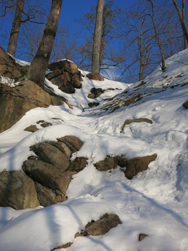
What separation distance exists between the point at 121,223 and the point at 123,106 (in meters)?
4.94

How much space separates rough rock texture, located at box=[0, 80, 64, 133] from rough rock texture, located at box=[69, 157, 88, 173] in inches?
123

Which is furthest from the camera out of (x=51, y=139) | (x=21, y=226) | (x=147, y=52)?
(x=147, y=52)

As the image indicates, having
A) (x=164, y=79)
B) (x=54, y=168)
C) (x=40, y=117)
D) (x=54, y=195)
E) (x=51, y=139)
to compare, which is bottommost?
(x=54, y=195)

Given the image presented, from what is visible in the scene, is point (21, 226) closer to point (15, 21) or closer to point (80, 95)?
point (80, 95)

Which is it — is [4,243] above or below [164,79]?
below

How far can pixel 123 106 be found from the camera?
21.5 feet

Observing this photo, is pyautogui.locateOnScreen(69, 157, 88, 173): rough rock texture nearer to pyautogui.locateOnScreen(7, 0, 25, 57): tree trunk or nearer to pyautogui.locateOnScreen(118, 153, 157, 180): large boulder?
pyautogui.locateOnScreen(118, 153, 157, 180): large boulder

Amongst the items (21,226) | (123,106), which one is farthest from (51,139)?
(123,106)

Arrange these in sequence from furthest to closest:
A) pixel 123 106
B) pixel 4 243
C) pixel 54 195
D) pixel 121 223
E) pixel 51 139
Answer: pixel 123 106, pixel 51 139, pixel 54 195, pixel 121 223, pixel 4 243

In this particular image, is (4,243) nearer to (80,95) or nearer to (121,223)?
(121,223)

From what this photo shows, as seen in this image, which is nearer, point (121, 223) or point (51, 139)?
point (121, 223)

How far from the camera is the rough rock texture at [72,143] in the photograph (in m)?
3.97

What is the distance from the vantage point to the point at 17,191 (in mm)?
3145

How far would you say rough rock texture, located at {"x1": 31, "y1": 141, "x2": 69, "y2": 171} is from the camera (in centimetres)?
357
